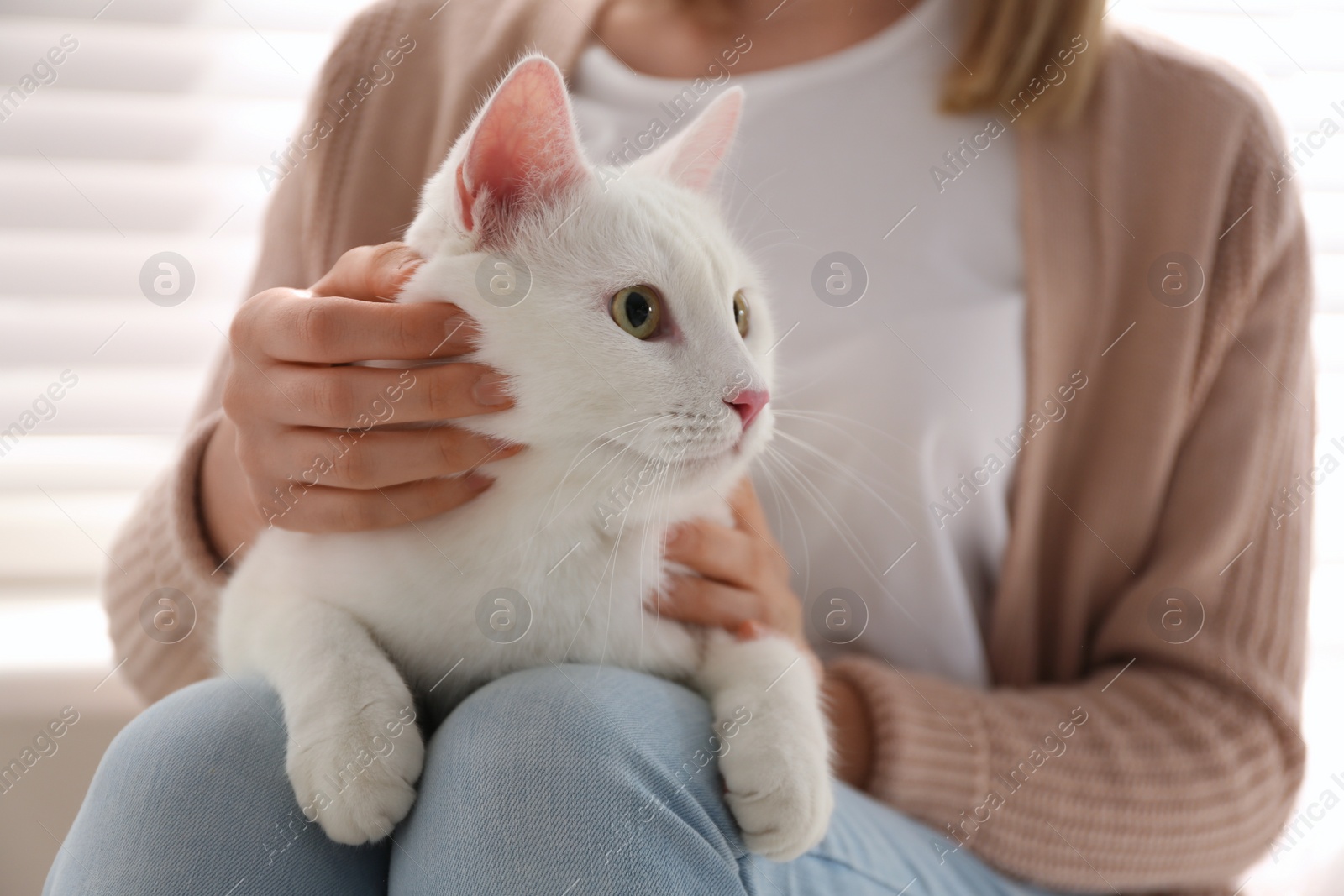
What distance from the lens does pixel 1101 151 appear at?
1.08 metres

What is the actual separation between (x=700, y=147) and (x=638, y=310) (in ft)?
0.87

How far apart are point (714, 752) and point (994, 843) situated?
0.44 metres

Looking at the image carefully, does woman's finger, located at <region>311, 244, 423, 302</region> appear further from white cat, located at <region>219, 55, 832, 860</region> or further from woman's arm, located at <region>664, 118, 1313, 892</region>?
woman's arm, located at <region>664, 118, 1313, 892</region>

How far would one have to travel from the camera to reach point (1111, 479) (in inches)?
42.8

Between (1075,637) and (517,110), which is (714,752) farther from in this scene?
(1075,637)

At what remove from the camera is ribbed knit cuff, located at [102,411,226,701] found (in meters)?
0.92

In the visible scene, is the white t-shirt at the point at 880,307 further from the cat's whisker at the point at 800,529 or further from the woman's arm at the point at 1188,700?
the woman's arm at the point at 1188,700

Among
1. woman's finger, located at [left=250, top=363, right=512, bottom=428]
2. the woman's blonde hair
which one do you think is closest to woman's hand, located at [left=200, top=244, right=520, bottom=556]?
woman's finger, located at [left=250, top=363, right=512, bottom=428]

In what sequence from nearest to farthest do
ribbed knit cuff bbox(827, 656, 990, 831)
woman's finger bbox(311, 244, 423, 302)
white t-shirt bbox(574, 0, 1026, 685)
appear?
woman's finger bbox(311, 244, 423, 302) → ribbed knit cuff bbox(827, 656, 990, 831) → white t-shirt bbox(574, 0, 1026, 685)

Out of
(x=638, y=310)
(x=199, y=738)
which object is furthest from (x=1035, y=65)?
(x=199, y=738)

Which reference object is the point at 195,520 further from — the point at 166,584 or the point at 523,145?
the point at 523,145

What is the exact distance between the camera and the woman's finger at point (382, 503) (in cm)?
71

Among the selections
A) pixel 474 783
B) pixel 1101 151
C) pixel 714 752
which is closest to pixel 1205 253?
pixel 1101 151

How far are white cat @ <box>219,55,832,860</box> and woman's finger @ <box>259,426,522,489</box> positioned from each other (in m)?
0.02
